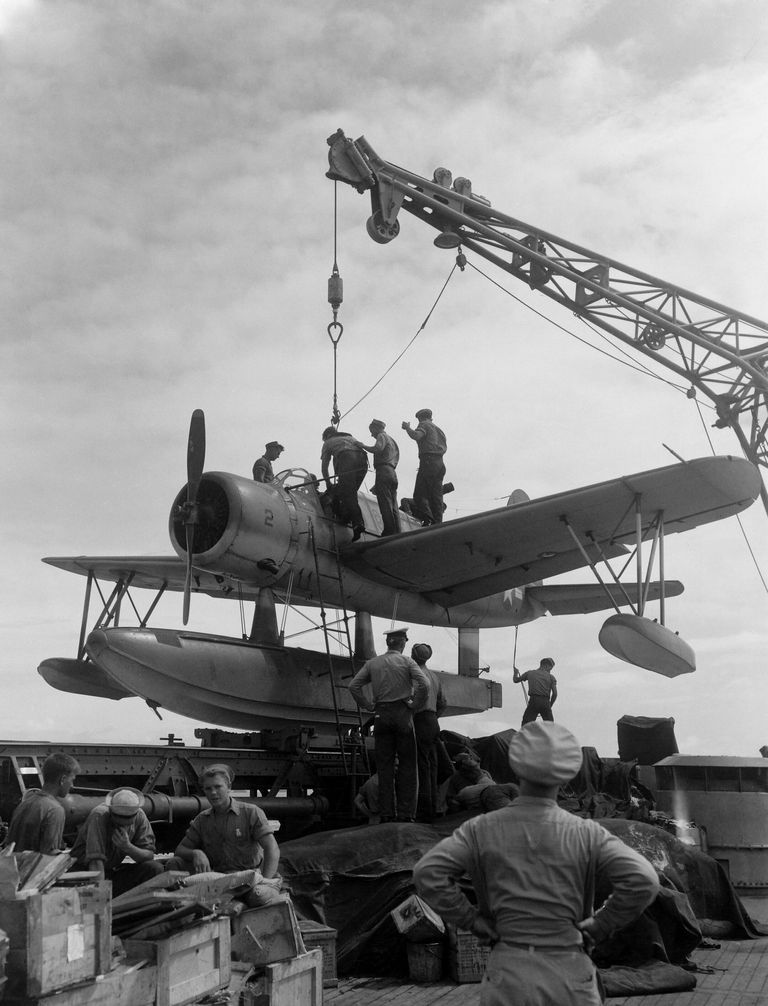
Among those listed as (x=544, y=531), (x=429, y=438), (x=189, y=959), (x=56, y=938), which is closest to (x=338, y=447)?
(x=429, y=438)

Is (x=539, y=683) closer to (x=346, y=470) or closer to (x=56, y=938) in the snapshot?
(x=346, y=470)

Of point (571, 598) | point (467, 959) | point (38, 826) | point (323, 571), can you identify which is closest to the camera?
point (38, 826)

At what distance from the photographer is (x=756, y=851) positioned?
32.9ft

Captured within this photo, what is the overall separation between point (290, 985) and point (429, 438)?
949cm

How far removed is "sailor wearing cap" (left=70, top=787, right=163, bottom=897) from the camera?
6.43 m

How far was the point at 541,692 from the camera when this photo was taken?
1279cm

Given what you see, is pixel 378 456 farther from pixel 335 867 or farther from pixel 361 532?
pixel 335 867

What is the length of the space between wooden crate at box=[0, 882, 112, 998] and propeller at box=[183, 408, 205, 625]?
780cm

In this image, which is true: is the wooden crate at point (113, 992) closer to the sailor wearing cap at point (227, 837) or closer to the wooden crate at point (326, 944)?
the sailor wearing cap at point (227, 837)

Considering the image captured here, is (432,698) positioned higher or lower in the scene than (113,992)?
higher

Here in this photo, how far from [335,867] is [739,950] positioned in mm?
3133

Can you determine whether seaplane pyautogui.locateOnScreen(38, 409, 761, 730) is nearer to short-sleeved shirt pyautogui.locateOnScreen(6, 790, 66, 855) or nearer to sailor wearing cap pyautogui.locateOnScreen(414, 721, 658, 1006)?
short-sleeved shirt pyautogui.locateOnScreen(6, 790, 66, 855)

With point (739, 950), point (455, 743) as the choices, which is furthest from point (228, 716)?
point (739, 950)

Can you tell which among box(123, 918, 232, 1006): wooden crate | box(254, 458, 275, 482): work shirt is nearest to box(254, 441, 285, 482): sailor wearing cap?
box(254, 458, 275, 482): work shirt
